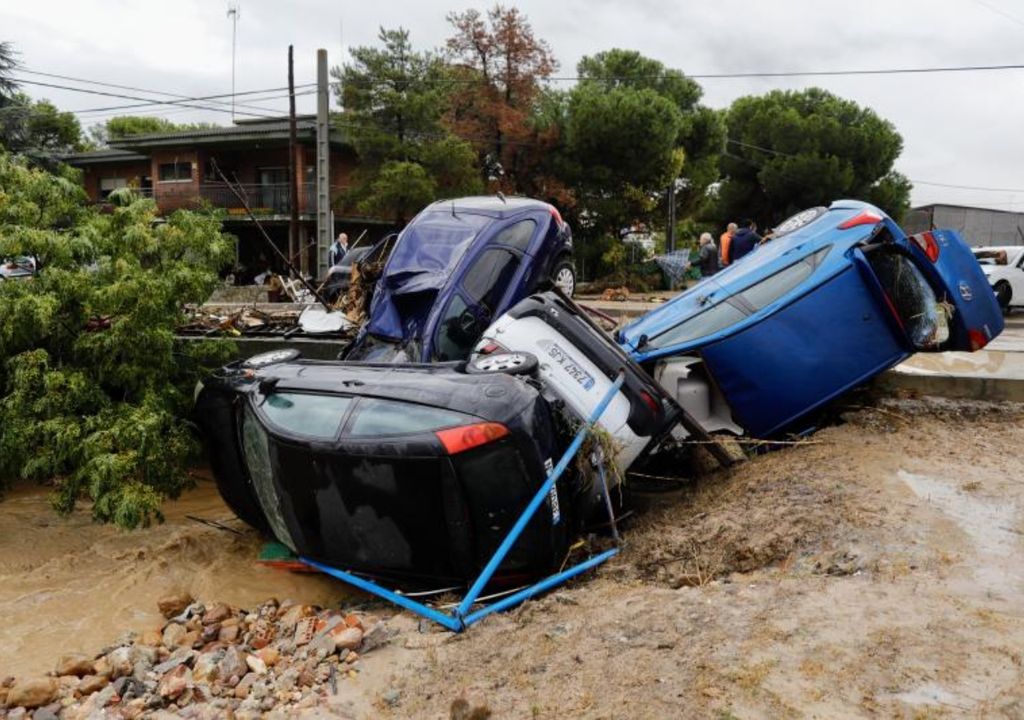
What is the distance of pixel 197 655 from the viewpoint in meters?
4.71

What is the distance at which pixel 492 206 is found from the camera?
9453 mm

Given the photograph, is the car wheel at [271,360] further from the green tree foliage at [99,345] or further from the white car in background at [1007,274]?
the white car in background at [1007,274]

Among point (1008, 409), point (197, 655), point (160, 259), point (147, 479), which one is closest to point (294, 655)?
point (197, 655)

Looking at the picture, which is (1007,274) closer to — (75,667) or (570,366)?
(570,366)

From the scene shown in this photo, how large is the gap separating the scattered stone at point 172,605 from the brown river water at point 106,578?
0.12m

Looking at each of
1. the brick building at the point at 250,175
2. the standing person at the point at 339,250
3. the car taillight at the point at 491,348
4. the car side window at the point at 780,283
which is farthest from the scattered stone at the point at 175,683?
the brick building at the point at 250,175

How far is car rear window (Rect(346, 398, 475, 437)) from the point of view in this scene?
16.0 feet

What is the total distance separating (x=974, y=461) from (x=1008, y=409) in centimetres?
199

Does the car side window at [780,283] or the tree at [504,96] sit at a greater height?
the tree at [504,96]

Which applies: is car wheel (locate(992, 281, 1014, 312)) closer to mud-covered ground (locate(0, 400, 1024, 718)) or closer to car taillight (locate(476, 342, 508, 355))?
mud-covered ground (locate(0, 400, 1024, 718))

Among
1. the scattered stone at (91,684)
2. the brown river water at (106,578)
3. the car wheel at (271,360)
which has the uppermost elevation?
the car wheel at (271,360)

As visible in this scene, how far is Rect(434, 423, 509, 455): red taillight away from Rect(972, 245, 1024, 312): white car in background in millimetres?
15409

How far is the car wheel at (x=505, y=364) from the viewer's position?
544cm

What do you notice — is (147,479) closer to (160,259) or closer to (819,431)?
(160,259)
